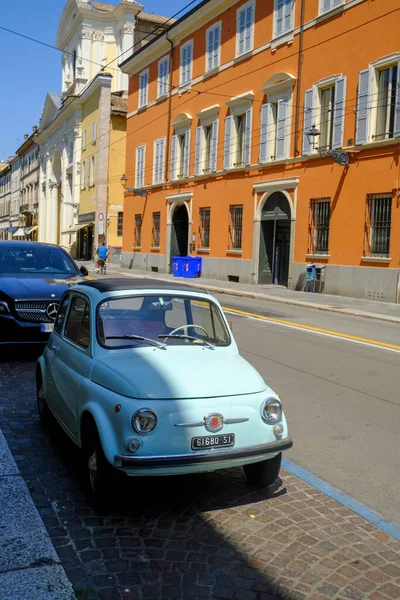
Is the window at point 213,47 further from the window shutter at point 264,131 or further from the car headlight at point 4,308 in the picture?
the car headlight at point 4,308

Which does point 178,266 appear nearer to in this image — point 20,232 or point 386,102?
point 386,102

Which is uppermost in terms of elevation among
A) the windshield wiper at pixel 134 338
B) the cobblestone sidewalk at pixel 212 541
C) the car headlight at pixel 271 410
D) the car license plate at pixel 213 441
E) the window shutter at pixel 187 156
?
the window shutter at pixel 187 156

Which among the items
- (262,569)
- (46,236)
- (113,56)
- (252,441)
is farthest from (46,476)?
(46,236)

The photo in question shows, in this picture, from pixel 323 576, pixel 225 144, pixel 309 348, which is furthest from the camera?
pixel 225 144

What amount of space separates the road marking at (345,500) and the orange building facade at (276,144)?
1606 centimetres

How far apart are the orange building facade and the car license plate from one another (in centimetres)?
1709

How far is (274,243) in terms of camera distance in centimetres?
2702

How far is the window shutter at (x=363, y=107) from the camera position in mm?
20938

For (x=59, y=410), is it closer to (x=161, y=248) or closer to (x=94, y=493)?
(x=94, y=493)

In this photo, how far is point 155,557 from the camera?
3576 mm

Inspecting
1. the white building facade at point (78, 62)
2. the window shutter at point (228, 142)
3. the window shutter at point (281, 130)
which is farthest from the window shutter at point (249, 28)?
the white building facade at point (78, 62)

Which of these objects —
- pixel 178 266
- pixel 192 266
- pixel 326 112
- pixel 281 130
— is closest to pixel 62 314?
pixel 326 112

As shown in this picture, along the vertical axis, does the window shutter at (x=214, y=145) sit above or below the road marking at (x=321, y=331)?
above

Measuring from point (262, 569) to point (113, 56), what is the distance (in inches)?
2292
